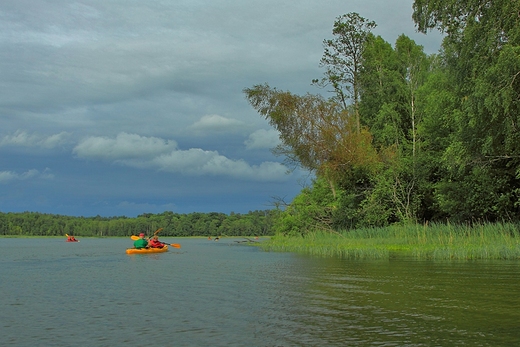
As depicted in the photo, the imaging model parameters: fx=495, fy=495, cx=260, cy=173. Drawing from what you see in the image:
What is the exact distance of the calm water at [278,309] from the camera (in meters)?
7.41

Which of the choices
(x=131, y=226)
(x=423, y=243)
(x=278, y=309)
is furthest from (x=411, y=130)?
(x=131, y=226)

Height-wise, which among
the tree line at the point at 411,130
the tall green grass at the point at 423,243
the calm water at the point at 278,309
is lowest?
the calm water at the point at 278,309

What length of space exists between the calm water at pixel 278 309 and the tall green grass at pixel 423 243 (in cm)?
363

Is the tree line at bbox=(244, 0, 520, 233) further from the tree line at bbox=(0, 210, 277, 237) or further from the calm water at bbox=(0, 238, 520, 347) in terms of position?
the tree line at bbox=(0, 210, 277, 237)

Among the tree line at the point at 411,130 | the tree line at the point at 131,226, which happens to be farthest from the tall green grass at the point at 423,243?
the tree line at the point at 131,226

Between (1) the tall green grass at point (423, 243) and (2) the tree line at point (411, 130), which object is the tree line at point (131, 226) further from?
(1) the tall green grass at point (423, 243)

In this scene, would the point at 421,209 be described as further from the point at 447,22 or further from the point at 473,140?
the point at 447,22

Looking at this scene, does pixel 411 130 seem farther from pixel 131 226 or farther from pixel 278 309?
pixel 131 226

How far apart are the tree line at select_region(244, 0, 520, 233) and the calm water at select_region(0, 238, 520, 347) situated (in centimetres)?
892

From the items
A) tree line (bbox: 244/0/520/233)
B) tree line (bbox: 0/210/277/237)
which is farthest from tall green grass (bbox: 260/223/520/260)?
tree line (bbox: 0/210/277/237)

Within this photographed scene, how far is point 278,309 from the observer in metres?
9.73

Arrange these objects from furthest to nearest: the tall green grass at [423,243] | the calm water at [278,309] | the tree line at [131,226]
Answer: the tree line at [131,226]
the tall green grass at [423,243]
the calm water at [278,309]

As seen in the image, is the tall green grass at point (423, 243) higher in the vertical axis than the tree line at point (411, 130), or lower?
lower

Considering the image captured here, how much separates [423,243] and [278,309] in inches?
621
